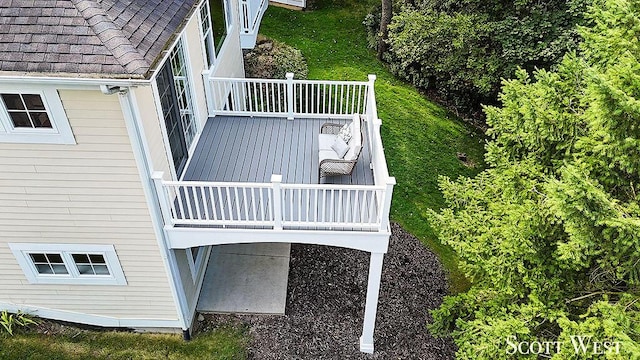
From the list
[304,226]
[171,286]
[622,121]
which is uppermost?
[622,121]

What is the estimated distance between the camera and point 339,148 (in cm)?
871

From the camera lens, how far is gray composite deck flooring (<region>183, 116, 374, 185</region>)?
8406 millimetres

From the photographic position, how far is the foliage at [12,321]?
27.5 ft

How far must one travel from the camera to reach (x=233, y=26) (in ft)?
42.4

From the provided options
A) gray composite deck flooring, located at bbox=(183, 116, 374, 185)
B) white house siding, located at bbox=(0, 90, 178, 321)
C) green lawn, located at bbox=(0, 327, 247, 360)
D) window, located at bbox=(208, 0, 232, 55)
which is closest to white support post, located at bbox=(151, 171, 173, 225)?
white house siding, located at bbox=(0, 90, 178, 321)

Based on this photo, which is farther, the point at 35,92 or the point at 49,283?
the point at 49,283

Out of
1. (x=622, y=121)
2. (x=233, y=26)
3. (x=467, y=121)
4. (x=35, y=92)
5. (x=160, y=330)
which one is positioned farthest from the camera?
(x=467, y=121)

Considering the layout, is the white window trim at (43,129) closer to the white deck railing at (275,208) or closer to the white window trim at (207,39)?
the white deck railing at (275,208)

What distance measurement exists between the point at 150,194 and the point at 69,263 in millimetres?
2263

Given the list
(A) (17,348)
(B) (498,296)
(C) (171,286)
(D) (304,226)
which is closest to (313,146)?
(D) (304,226)

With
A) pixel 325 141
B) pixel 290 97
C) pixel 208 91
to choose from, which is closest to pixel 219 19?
pixel 208 91

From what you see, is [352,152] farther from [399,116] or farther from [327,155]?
[399,116]

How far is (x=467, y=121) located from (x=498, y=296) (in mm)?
10762

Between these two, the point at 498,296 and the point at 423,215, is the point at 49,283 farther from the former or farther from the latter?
the point at 423,215
